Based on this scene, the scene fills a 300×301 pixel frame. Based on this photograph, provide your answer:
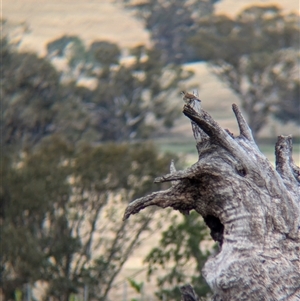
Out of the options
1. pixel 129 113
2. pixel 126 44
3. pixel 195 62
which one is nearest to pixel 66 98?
pixel 129 113

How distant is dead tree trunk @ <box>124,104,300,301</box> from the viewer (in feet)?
9.86

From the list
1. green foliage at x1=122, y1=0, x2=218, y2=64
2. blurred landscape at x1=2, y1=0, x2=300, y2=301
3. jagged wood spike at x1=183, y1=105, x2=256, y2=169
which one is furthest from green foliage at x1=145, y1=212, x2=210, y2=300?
green foliage at x1=122, y1=0, x2=218, y2=64

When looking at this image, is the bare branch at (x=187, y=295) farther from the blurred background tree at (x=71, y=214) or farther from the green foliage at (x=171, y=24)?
the green foliage at (x=171, y=24)

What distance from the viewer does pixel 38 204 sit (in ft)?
41.7

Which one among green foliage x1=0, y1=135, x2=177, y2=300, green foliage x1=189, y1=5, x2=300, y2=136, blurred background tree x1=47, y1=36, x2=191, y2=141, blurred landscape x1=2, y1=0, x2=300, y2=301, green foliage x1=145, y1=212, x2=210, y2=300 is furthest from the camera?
blurred landscape x1=2, y1=0, x2=300, y2=301

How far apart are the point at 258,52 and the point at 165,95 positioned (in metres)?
6.74

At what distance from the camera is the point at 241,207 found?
3.19 metres

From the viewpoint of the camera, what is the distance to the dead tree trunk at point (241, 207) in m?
3.00

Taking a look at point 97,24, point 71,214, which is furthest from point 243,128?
point 97,24

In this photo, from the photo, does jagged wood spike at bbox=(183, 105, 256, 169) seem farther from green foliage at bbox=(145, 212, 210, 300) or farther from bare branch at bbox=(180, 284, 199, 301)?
green foliage at bbox=(145, 212, 210, 300)

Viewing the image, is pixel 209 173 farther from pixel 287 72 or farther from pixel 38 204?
pixel 287 72

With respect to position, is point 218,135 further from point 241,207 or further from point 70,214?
point 70,214

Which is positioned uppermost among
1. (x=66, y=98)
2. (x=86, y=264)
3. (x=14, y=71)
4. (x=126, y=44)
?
(x=86, y=264)

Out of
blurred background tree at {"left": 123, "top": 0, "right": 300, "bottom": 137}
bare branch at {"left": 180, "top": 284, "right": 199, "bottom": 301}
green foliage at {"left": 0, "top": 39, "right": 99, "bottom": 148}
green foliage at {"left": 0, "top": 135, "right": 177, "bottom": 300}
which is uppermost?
bare branch at {"left": 180, "top": 284, "right": 199, "bottom": 301}
